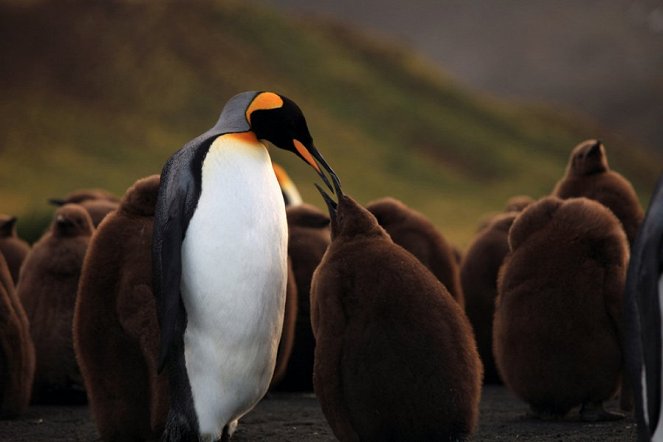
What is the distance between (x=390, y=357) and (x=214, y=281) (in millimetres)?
654

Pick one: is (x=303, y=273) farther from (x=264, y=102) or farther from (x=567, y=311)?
(x=264, y=102)

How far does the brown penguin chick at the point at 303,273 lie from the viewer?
17.3ft

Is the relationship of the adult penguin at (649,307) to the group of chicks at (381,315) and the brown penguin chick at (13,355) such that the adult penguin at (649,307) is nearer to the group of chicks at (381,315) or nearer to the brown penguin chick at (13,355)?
the group of chicks at (381,315)

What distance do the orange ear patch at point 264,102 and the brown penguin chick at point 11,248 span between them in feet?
9.62

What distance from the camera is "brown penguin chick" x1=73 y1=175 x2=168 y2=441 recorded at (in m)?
3.40

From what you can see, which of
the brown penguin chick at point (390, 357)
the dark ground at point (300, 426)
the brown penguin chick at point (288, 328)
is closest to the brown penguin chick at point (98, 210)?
the dark ground at point (300, 426)

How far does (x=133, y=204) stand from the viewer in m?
3.63

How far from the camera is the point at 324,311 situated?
3.19m

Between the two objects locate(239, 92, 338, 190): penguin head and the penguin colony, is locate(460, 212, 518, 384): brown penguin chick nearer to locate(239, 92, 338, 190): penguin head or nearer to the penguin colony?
the penguin colony

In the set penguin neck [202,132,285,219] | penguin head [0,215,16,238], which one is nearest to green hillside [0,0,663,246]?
penguin head [0,215,16,238]

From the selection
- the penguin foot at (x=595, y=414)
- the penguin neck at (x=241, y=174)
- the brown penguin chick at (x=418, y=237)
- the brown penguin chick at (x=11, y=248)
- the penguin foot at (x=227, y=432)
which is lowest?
the penguin foot at (x=595, y=414)

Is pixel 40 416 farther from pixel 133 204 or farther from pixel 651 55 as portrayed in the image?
pixel 651 55

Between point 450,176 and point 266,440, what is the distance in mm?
22338

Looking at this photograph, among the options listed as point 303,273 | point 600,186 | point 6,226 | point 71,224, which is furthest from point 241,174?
point 6,226
